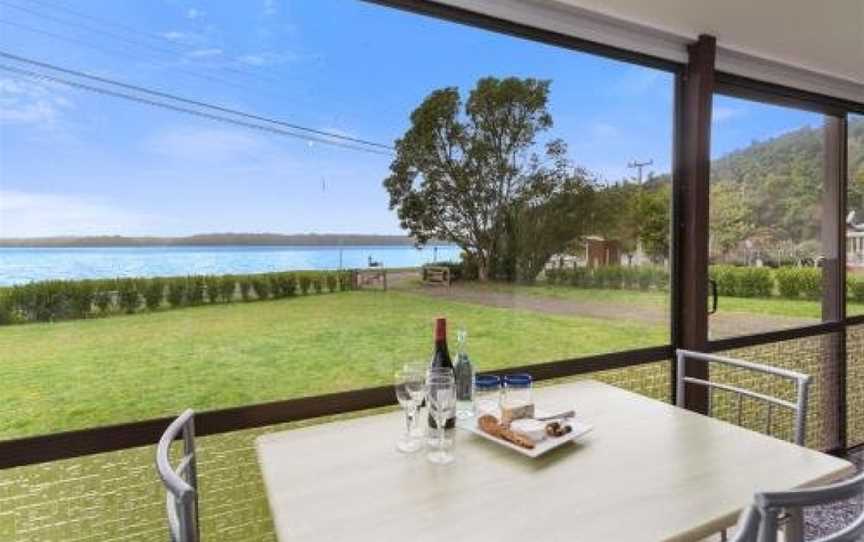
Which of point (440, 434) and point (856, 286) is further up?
point (856, 286)

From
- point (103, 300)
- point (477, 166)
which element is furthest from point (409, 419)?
point (477, 166)

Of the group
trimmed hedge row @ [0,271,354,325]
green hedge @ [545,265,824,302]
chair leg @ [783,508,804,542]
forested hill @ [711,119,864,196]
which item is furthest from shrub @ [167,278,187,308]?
forested hill @ [711,119,864,196]

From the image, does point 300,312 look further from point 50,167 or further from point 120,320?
point 50,167

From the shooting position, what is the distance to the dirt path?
204 cm

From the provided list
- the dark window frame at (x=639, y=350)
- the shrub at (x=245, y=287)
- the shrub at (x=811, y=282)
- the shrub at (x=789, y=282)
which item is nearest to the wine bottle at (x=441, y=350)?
the dark window frame at (x=639, y=350)

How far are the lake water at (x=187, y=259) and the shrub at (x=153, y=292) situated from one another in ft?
0.08

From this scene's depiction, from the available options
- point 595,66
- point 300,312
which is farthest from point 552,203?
point 300,312

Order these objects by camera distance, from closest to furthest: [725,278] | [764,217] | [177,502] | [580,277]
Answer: [177,502] < [580,277] < [725,278] < [764,217]

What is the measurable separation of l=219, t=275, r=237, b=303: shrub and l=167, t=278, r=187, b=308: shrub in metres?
0.11

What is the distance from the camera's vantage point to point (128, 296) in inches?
61.8

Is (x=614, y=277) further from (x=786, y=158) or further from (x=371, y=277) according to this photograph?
(x=786, y=158)

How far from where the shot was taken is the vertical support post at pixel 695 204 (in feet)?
7.58

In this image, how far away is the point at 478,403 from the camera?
1657 mm

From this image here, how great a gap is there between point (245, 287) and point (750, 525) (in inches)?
59.0
